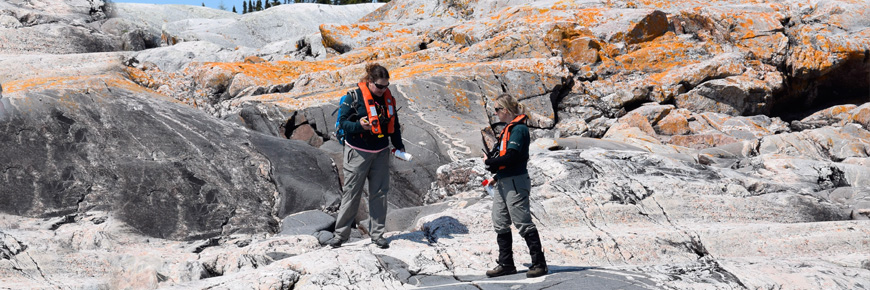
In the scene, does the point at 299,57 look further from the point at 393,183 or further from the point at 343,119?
the point at 343,119

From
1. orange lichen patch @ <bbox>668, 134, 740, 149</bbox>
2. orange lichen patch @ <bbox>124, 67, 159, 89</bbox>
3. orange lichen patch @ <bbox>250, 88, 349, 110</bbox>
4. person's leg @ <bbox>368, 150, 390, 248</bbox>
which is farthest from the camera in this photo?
orange lichen patch @ <bbox>124, 67, 159, 89</bbox>

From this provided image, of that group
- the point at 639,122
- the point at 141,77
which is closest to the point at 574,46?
the point at 639,122

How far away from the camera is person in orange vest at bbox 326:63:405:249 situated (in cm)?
708

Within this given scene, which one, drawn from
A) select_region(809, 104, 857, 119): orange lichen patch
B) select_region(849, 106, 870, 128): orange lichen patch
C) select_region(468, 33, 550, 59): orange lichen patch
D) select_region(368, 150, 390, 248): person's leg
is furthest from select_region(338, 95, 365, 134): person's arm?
select_region(809, 104, 857, 119): orange lichen patch

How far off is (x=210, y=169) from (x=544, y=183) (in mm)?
5551

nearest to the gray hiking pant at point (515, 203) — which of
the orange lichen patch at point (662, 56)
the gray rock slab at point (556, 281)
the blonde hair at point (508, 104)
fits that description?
the gray rock slab at point (556, 281)

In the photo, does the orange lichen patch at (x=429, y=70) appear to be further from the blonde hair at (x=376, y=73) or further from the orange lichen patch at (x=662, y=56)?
the blonde hair at (x=376, y=73)

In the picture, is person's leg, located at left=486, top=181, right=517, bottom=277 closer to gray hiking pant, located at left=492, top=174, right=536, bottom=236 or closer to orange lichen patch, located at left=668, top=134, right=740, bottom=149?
gray hiking pant, located at left=492, top=174, right=536, bottom=236

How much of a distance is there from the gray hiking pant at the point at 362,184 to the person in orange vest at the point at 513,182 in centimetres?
181

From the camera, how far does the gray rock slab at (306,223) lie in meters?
8.34

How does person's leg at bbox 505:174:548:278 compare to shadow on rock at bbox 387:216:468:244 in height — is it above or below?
above

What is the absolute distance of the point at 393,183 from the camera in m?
11.3

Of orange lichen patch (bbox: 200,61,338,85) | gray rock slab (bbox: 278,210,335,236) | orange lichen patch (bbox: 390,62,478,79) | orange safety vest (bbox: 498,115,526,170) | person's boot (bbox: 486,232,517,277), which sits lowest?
gray rock slab (bbox: 278,210,335,236)

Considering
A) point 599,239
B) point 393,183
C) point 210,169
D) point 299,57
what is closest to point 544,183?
point 599,239
